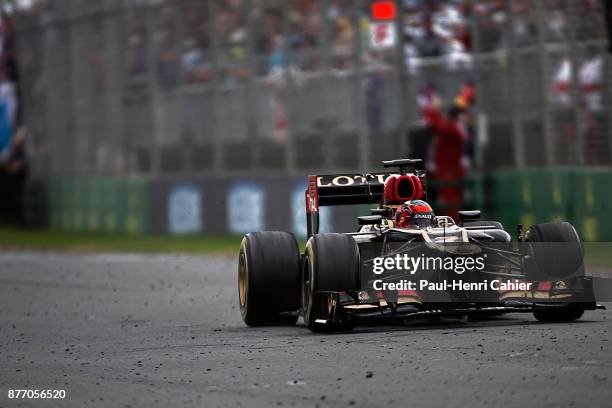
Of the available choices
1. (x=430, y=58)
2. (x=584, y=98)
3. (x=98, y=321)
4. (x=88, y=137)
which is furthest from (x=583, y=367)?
(x=88, y=137)

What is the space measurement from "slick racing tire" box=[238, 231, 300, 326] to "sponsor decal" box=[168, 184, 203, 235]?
18657 millimetres

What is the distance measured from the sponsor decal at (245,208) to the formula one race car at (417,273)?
1660 centimetres

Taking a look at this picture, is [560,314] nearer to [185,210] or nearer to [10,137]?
[185,210]

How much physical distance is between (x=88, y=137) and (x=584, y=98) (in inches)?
694

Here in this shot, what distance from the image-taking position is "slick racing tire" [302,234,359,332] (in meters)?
11.7

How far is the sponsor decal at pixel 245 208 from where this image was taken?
2972cm

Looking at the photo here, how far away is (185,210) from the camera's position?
32.3 meters

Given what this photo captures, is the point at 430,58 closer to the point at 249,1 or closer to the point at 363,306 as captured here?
the point at 249,1

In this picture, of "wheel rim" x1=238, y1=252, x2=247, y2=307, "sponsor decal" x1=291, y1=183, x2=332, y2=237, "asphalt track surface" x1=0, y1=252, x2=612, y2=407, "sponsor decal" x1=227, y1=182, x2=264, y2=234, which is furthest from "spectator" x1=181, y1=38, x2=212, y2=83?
"wheel rim" x1=238, y1=252, x2=247, y2=307

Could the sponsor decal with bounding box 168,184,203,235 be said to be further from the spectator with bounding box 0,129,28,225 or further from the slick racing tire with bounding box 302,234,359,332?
the slick racing tire with bounding box 302,234,359,332

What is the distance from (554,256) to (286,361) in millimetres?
2803

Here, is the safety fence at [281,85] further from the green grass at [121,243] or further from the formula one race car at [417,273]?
the formula one race car at [417,273]

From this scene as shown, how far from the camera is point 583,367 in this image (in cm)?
938

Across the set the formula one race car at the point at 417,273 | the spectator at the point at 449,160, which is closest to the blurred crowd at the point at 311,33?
the spectator at the point at 449,160
